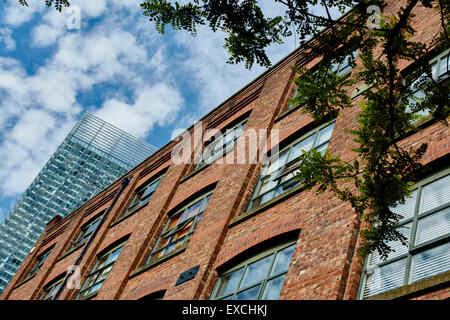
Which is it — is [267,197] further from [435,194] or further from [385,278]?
[385,278]

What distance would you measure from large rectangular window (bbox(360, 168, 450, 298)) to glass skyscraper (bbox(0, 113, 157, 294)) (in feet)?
164

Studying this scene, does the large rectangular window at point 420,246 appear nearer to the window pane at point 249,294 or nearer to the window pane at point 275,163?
the window pane at point 249,294

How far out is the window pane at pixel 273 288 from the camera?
725 centimetres

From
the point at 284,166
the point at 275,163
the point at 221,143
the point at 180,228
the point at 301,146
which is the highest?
the point at 221,143

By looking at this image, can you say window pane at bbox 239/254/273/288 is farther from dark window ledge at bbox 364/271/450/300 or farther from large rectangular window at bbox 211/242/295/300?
dark window ledge at bbox 364/271/450/300

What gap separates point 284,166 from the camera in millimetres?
10445

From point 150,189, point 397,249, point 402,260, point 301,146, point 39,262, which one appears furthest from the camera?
point 39,262

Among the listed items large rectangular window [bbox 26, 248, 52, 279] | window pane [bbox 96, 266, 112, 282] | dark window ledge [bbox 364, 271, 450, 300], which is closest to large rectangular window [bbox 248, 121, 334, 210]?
dark window ledge [bbox 364, 271, 450, 300]

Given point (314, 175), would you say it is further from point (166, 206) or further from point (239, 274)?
point (166, 206)

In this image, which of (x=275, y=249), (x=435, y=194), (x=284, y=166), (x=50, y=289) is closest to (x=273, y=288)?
(x=275, y=249)

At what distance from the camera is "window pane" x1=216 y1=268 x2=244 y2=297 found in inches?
335

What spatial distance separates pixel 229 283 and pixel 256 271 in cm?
81

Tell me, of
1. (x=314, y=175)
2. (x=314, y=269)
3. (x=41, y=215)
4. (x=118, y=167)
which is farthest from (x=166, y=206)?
(x=118, y=167)
